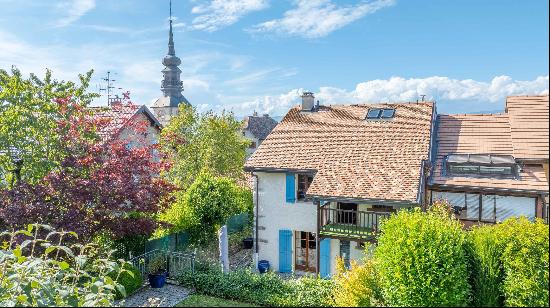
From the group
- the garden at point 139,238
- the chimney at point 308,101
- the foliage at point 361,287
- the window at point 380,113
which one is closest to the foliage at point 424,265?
the garden at point 139,238

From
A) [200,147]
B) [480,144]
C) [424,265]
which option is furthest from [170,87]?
[424,265]

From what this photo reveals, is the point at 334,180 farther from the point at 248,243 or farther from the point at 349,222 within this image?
the point at 248,243

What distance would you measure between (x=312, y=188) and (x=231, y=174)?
16.7 meters

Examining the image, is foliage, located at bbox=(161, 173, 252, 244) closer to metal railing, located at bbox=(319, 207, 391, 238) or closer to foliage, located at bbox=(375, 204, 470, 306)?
metal railing, located at bbox=(319, 207, 391, 238)

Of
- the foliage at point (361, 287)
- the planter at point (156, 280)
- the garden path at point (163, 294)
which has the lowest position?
the garden path at point (163, 294)

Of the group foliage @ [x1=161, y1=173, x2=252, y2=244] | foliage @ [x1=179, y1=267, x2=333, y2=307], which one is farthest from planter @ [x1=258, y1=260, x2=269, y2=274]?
foliage @ [x1=161, y1=173, x2=252, y2=244]

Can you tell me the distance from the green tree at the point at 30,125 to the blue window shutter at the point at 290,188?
9.28 metres

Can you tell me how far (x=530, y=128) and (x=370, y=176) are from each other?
6820 millimetres

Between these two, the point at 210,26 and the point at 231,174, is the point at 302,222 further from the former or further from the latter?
the point at 231,174

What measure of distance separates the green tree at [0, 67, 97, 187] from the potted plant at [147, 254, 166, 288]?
18.0ft

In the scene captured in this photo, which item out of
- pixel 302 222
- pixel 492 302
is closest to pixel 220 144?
pixel 302 222

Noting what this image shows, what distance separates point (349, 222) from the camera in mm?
17500

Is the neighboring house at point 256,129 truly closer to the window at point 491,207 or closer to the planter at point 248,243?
the planter at point 248,243

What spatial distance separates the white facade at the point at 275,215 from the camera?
18.3m
